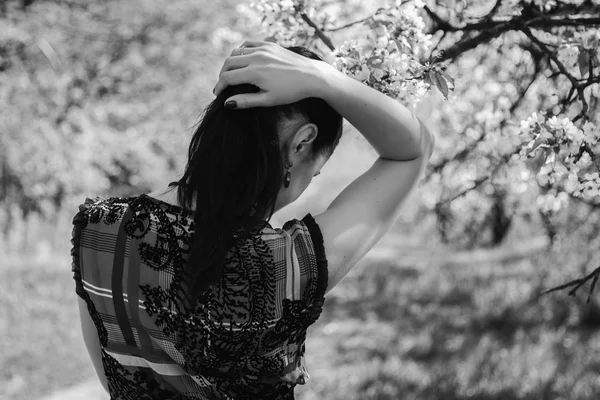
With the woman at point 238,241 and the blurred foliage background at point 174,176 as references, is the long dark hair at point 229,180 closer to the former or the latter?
the woman at point 238,241

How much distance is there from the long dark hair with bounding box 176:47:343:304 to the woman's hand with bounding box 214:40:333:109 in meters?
0.03

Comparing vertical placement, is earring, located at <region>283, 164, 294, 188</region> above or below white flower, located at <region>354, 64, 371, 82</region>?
below

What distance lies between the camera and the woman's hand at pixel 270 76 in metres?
1.01

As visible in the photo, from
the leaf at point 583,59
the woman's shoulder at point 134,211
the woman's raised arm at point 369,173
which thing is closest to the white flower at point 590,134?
the leaf at point 583,59

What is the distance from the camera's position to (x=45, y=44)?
7.34 m

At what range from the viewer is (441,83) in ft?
4.59

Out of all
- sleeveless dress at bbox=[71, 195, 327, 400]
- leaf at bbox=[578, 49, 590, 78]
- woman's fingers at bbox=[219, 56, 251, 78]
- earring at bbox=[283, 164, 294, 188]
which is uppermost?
leaf at bbox=[578, 49, 590, 78]

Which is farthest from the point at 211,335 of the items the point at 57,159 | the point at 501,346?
the point at 57,159

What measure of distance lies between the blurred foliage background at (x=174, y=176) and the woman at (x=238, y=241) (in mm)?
571

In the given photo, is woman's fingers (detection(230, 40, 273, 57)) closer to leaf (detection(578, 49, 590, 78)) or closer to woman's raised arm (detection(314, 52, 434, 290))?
woman's raised arm (detection(314, 52, 434, 290))

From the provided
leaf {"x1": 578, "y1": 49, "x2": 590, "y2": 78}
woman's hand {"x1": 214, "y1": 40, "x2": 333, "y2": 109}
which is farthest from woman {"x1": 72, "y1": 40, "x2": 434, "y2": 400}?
leaf {"x1": 578, "y1": 49, "x2": 590, "y2": 78}

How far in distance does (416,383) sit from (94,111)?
5.96m

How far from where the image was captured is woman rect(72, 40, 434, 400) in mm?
1049

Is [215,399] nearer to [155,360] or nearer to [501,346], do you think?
[155,360]
